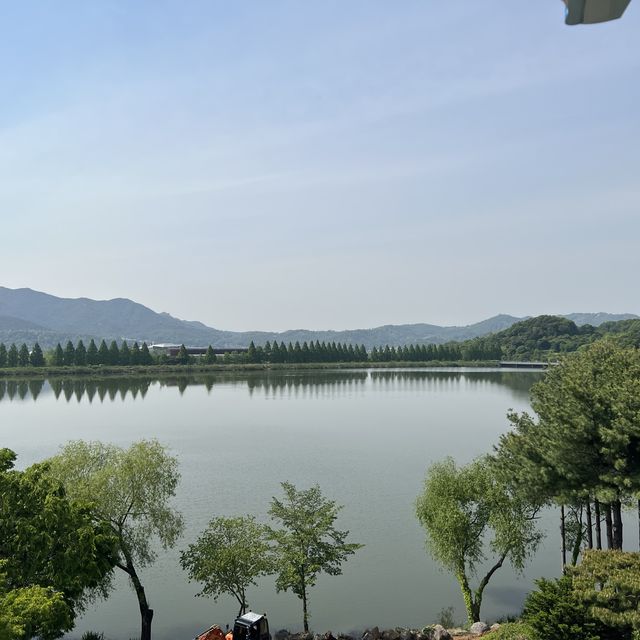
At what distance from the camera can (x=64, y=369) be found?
127000 mm

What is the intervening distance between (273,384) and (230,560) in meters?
94.4

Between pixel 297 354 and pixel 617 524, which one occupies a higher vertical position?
Answer: pixel 297 354

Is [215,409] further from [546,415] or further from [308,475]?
[546,415]

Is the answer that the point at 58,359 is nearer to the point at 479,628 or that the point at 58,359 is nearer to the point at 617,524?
the point at 479,628

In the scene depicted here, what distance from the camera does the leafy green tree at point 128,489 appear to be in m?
21.1

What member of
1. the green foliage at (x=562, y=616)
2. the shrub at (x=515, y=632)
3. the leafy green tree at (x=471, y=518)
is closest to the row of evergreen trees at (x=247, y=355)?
the leafy green tree at (x=471, y=518)

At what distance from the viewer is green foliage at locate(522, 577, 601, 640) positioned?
1335 cm

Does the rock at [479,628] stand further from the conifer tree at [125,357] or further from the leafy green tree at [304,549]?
the conifer tree at [125,357]

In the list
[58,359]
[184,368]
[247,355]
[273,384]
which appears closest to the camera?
[273,384]

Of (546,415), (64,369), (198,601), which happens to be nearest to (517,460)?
(546,415)

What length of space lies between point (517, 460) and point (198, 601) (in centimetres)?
1390

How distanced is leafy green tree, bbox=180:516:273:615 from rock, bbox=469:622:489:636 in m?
7.13

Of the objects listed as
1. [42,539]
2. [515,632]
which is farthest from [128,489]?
[515,632]

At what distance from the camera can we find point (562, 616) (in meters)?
13.6
